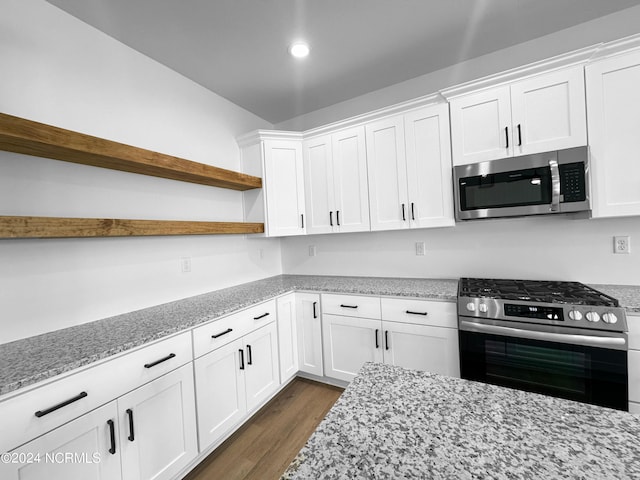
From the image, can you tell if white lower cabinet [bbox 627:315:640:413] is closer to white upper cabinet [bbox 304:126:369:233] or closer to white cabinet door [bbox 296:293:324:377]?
white upper cabinet [bbox 304:126:369:233]

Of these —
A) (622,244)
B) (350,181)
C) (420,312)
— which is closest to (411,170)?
(350,181)

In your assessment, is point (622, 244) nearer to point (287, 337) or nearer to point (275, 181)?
point (287, 337)

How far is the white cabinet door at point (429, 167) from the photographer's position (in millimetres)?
2229

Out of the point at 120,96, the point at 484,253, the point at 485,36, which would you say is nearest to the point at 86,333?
the point at 120,96

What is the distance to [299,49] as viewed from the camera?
2.13 m

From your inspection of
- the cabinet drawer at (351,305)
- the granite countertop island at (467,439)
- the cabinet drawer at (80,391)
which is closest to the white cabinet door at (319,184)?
the cabinet drawer at (351,305)

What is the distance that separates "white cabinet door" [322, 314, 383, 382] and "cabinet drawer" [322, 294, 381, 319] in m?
0.04

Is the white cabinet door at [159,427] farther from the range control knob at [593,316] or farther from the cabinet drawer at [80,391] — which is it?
the range control knob at [593,316]

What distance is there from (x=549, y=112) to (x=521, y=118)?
15 cm

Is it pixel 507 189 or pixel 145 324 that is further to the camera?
pixel 507 189

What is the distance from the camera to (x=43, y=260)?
1.54m

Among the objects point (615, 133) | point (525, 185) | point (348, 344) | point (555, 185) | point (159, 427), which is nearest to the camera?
point (159, 427)

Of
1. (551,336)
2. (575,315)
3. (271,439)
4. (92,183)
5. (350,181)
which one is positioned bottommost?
(271,439)

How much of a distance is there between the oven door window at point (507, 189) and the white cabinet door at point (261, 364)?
72.7 inches
